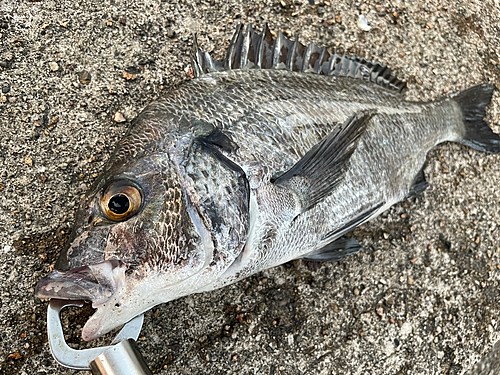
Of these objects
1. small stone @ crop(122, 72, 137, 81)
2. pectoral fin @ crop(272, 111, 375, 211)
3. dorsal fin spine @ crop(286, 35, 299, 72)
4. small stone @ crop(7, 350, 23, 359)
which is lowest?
small stone @ crop(7, 350, 23, 359)

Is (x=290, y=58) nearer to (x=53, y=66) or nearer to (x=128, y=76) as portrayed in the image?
(x=128, y=76)

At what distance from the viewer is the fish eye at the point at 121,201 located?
1160mm

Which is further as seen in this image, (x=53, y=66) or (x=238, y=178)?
(x=53, y=66)

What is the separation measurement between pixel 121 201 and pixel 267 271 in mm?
1013

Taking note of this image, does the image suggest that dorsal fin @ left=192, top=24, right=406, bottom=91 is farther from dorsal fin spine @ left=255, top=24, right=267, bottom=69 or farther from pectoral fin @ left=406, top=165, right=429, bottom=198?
pectoral fin @ left=406, top=165, right=429, bottom=198

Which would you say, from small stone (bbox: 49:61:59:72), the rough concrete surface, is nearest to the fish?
the rough concrete surface

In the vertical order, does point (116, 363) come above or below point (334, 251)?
above

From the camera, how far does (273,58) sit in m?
1.71

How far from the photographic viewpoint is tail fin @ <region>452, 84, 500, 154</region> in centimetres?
226

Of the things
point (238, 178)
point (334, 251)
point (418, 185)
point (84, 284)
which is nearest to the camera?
point (84, 284)

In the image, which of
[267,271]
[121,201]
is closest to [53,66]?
[121,201]

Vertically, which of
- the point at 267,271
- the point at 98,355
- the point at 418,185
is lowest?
the point at 267,271

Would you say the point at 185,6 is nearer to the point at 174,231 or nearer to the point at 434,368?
the point at 174,231

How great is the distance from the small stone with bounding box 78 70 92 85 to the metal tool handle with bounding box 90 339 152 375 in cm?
136
